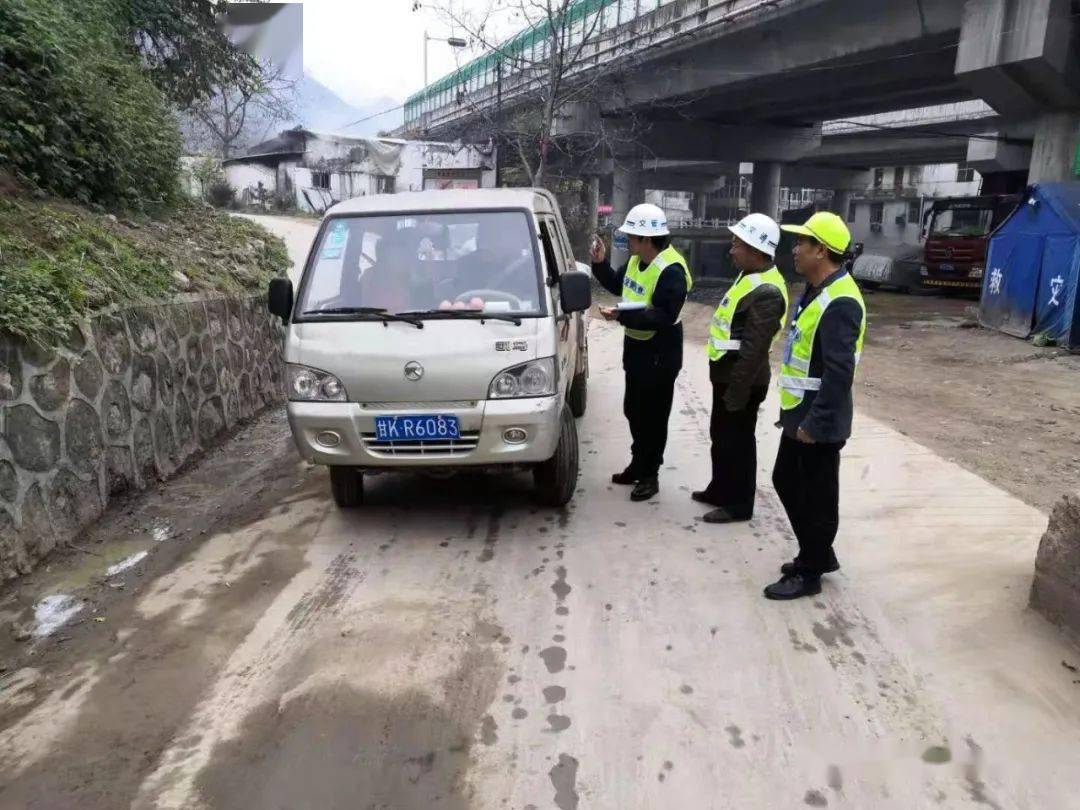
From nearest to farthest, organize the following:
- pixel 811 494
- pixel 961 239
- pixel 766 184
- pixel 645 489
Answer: pixel 811 494 < pixel 645 489 < pixel 961 239 < pixel 766 184

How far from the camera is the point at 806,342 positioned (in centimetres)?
360

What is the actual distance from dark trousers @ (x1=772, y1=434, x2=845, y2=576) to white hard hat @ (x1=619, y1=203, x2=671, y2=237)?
5.55 ft

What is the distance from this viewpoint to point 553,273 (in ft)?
17.1

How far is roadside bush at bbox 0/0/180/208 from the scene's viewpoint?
6.51m

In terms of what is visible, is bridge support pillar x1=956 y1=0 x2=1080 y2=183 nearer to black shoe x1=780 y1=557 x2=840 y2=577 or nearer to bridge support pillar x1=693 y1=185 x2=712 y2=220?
black shoe x1=780 y1=557 x2=840 y2=577

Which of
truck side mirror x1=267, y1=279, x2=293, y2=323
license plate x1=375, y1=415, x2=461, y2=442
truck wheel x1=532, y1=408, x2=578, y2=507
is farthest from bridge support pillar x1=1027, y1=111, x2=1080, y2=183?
truck side mirror x1=267, y1=279, x2=293, y2=323

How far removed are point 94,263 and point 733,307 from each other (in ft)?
14.5

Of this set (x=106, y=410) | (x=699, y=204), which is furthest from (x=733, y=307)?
(x=699, y=204)

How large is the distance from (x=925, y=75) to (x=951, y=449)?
54.1 ft

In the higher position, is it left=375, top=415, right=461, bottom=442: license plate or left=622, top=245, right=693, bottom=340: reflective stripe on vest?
left=622, top=245, right=693, bottom=340: reflective stripe on vest

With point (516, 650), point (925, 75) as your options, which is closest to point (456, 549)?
point (516, 650)

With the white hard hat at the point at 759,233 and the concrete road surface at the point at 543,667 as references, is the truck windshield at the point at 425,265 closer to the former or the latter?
the white hard hat at the point at 759,233

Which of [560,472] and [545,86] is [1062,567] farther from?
[545,86]

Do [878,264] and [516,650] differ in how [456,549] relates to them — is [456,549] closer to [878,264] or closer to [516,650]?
[516,650]
